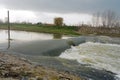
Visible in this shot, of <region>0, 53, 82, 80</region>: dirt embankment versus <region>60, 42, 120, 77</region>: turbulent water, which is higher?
<region>0, 53, 82, 80</region>: dirt embankment

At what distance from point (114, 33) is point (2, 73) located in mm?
44310

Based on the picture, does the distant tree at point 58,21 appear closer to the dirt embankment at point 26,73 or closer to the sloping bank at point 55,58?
the sloping bank at point 55,58

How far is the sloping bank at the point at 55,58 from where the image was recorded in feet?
47.0

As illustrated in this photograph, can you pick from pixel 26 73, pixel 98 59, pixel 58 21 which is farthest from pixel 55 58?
pixel 58 21

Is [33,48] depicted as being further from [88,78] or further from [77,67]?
[88,78]

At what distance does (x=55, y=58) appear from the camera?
18.3 m

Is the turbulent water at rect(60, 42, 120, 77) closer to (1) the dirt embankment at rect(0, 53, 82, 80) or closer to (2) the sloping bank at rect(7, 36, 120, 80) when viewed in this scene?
(2) the sloping bank at rect(7, 36, 120, 80)

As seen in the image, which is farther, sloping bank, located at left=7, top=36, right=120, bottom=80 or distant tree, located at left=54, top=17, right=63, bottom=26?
distant tree, located at left=54, top=17, right=63, bottom=26

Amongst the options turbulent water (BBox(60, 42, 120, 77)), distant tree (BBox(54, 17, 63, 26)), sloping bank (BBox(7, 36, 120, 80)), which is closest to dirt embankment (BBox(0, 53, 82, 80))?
sloping bank (BBox(7, 36, 120, 80))

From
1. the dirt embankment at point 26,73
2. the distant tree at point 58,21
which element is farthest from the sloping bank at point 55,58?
the distant tree at point 58,21

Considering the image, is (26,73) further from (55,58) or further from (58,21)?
(58,21)

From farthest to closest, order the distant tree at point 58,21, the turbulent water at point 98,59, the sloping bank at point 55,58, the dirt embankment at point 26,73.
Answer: the distant tree at point 58,21 → the turbulent water at point 98,59 → the sloping bank at point 55,58 → the dirt embankment at point 26,73

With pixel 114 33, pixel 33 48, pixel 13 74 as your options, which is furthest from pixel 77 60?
pixel 114 33

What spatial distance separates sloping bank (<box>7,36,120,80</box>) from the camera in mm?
14341
